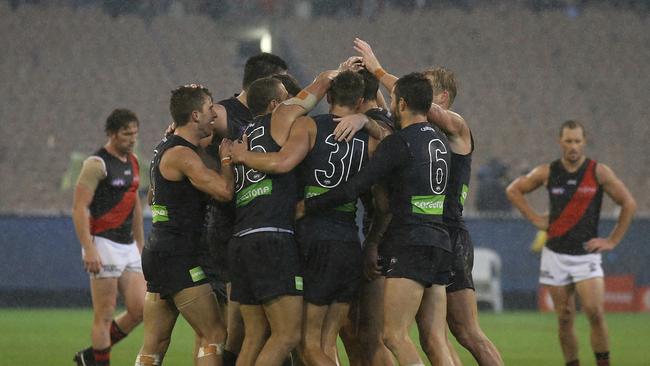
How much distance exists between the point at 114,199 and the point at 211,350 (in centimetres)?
335

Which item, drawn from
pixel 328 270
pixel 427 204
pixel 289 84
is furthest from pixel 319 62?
pixel 328 270

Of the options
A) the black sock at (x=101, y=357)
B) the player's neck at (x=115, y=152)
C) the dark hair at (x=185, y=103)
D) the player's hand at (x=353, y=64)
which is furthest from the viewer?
the player's neck at (x=115, y=152)

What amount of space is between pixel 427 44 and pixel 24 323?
15431 mm

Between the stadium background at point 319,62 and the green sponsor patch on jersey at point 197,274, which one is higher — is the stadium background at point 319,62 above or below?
above

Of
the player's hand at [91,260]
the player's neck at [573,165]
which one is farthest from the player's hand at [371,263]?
the player's neck at [573,165]

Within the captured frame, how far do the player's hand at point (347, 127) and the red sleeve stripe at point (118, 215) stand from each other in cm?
388

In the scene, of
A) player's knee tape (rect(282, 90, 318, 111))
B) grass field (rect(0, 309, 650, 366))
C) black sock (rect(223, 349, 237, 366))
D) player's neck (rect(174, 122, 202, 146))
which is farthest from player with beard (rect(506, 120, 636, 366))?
player's neck (rect(174, 122, 202, 146))

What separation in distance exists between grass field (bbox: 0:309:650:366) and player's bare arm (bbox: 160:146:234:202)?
411cm

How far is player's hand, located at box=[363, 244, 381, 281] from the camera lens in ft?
24.8

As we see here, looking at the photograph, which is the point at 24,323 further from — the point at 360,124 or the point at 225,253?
the point at 360,124

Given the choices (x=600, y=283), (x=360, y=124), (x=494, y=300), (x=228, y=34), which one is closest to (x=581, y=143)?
(x=600, y=283)

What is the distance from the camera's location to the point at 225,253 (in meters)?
8.26

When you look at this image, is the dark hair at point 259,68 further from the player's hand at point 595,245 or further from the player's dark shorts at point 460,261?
the player's hand at point 595,245

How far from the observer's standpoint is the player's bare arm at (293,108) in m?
7.42
